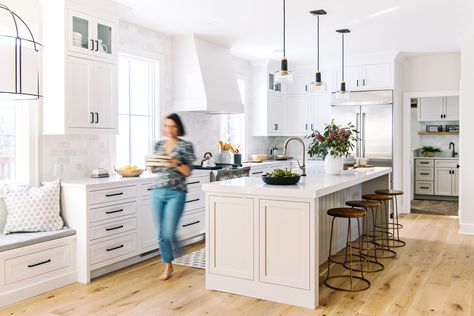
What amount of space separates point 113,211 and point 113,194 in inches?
6.4

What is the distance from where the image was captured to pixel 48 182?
4.30 m

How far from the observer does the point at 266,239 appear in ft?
12.0

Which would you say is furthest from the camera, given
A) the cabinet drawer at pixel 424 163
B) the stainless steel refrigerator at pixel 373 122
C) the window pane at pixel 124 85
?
the cabinet drawer at pixel 424 163

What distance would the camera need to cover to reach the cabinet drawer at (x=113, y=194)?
412cm

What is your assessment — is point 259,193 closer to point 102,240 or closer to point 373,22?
point 102,240

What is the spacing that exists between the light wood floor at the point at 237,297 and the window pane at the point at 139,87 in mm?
1948

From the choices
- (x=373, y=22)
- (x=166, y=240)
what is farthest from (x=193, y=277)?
(x=373, y=22)

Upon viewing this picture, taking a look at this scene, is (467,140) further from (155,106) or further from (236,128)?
(155,106)

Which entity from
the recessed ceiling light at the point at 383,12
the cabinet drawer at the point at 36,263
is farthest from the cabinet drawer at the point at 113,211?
the recessed ceiling light at the point at 383,12

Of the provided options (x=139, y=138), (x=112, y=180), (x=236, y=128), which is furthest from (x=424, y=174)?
(x=112, y=180)

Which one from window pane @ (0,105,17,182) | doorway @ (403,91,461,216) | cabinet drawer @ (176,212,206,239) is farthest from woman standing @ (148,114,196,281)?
doorway @ (403,91,461,216)

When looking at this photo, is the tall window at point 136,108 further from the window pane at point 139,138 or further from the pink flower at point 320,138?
the pink flower at point 320,138

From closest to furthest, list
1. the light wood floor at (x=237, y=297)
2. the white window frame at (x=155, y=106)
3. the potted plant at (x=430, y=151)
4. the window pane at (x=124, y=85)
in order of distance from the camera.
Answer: the light wood floor at (x=237, y=297), the window pane at (x=124, y=85), the white window frame at (x=155, y=106), the potted plant at (x=430, y=151)

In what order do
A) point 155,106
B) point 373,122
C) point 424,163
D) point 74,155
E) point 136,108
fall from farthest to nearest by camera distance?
point 424,163 < point 373,122 < point 155,106 < point 136,108 < point 74,155
